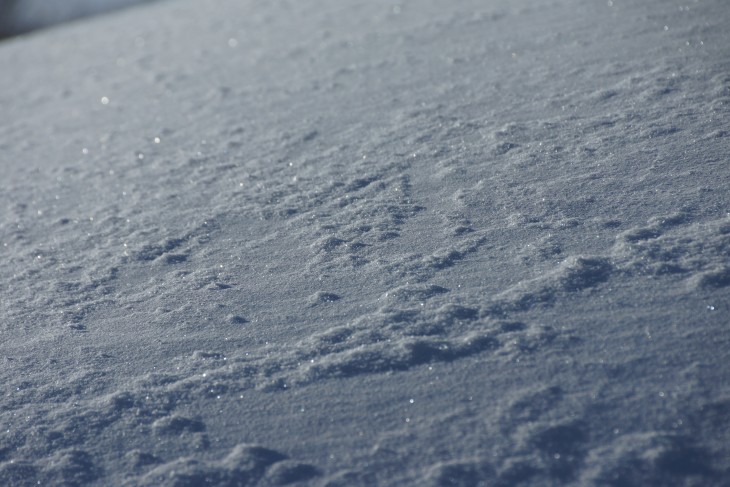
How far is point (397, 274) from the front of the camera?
78.4 inches

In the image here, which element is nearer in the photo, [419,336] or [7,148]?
[419,336]

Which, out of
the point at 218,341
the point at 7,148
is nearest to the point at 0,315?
the point at 218,341

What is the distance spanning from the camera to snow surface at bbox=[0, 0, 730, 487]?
4.84 feet

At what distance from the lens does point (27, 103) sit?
4.48 meters

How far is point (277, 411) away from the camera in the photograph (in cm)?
160

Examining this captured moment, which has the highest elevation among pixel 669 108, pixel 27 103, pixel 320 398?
pixel 27 103

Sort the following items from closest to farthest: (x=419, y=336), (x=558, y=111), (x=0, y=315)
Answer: (x=419, y=336), (x=0, y=315), (x=558, y=111)

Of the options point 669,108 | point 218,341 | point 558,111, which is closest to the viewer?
point 218,341

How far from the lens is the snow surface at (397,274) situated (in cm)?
147

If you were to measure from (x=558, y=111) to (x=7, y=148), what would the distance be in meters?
2.75

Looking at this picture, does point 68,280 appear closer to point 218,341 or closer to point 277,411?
point 218,341

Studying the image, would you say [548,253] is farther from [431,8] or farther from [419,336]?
[431,8]

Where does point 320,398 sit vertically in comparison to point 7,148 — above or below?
below

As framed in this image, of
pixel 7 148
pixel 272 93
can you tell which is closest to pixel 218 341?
pixel 272 93
